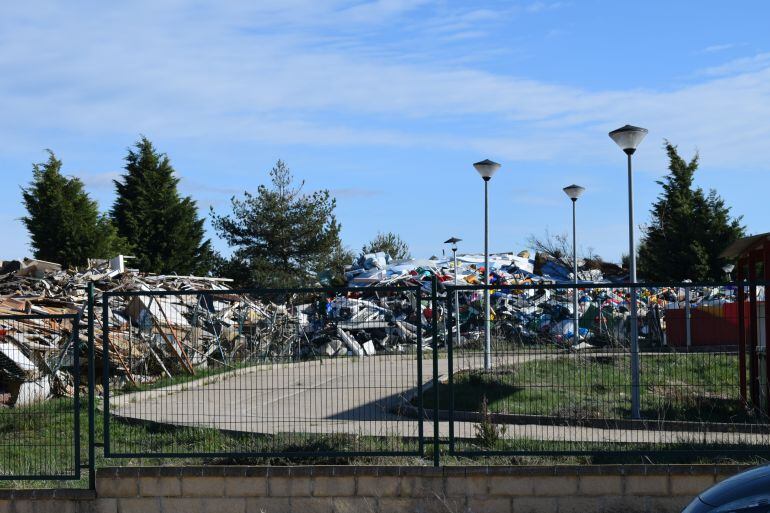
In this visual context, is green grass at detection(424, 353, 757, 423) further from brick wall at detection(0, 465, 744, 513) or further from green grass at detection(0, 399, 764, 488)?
brick wall at detection(0, 465, 744, 513)

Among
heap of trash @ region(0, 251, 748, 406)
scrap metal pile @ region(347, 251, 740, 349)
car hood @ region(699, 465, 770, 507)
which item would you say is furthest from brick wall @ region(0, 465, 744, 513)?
car hood @ region(699, 465, 770, 507)

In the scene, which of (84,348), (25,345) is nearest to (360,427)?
(25,345)

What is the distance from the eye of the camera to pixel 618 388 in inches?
384

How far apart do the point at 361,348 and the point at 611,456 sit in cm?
266

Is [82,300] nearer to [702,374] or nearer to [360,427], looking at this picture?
[360,427]

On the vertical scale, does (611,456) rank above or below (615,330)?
below

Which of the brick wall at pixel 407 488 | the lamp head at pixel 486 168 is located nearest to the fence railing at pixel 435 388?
the brick wall at pixel 407 488

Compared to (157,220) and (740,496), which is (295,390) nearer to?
(740,496)

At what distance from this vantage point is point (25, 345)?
52.8 ft

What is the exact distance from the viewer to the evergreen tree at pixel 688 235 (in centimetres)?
4753

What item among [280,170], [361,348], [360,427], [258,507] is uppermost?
[280,170]

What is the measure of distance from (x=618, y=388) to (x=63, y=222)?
1493 inches

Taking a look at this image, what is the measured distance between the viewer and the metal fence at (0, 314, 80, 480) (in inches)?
381

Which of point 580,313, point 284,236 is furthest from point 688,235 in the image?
point 580,313
